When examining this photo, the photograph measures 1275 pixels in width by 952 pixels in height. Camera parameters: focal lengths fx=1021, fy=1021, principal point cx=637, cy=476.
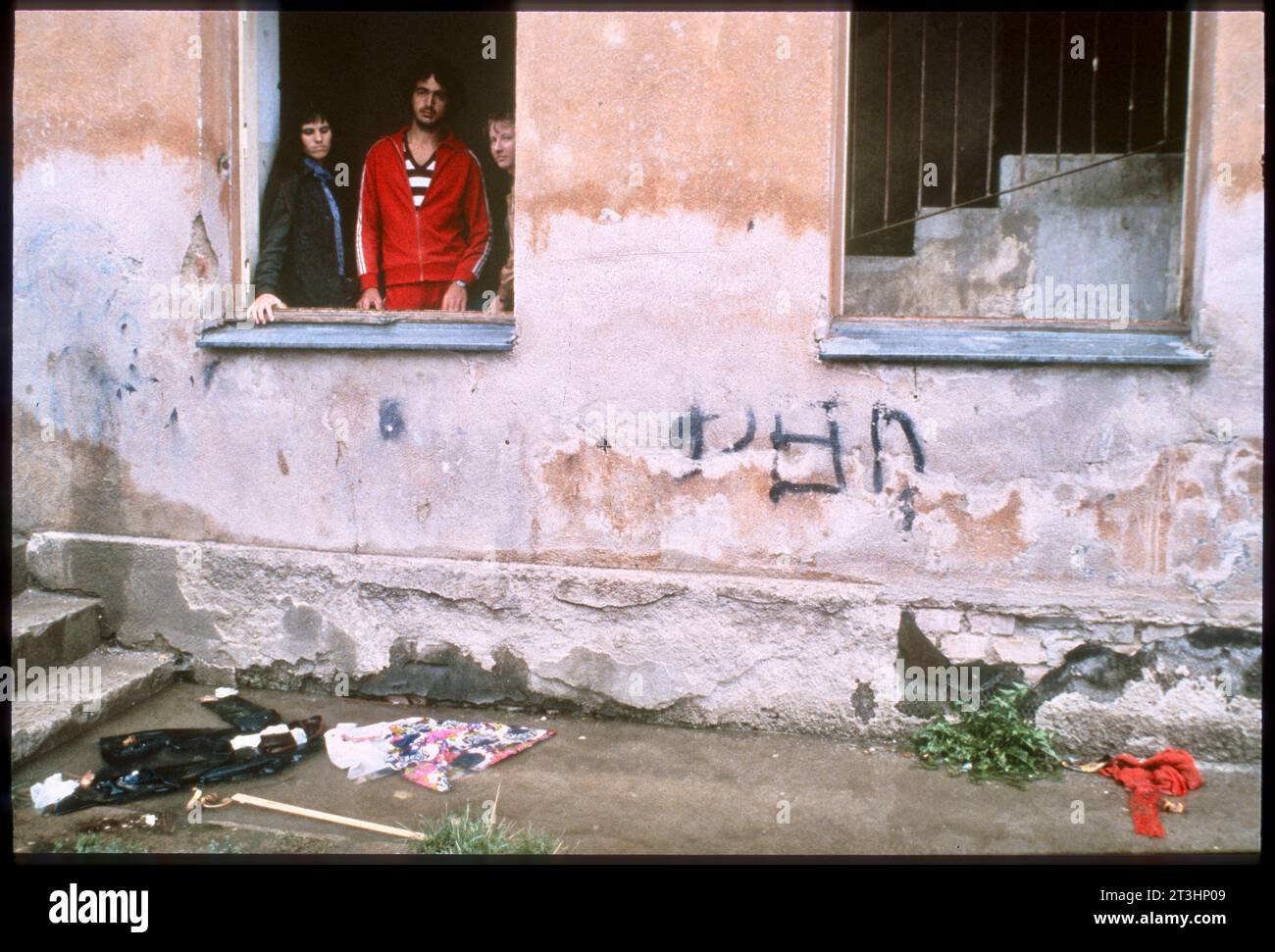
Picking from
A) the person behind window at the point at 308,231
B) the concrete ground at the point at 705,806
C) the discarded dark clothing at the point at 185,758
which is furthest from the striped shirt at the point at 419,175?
the concrete ground at the point at 705,806

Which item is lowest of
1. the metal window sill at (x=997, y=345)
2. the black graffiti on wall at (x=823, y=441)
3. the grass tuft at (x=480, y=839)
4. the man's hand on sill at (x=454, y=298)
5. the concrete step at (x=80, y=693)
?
the grass tuft at (x=480, y=839)

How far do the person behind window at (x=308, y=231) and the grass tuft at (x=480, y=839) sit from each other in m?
2.92

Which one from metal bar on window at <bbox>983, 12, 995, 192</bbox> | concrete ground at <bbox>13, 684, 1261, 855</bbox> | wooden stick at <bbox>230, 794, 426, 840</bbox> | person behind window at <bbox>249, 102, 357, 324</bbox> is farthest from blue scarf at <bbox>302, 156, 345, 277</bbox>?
metal bar on window at <bbox>983, 12, 995, 192</bbox>

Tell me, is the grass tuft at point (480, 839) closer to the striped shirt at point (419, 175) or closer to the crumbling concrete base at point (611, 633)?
the crumbling concrete base at point (611, 633)

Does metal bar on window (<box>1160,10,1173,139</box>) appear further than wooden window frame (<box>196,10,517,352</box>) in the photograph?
No

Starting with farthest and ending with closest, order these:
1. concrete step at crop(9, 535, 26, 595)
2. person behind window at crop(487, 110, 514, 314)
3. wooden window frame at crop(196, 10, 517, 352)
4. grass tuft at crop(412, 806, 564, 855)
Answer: person behind window at crop(487, 110, 514, 314)
concrete step at crop(9, 535, 26, 595)
wooden window frame at crop(196, 10, 517, 352)
grass tuft at crop(412, 806, 564, 855)

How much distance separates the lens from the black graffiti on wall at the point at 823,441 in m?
4.36

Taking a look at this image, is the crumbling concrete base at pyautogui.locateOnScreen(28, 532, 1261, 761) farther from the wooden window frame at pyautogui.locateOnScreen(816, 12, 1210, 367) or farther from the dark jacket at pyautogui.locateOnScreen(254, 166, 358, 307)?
the dark jacket at pyautogui.locateOnScreen(254, 166, 358, 307)

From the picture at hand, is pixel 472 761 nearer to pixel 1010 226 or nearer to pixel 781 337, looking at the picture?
pixel 781 337

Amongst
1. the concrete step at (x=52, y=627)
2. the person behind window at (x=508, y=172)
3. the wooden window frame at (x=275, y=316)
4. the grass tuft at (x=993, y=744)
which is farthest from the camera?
the person behind window at (x=508, y=172)

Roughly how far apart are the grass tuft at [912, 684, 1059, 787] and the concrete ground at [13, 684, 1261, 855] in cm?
8

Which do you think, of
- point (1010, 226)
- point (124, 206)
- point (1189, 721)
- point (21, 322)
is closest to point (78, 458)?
point (21, 322)

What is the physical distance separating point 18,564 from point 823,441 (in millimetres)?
3985

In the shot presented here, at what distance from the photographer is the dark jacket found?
524 cm
